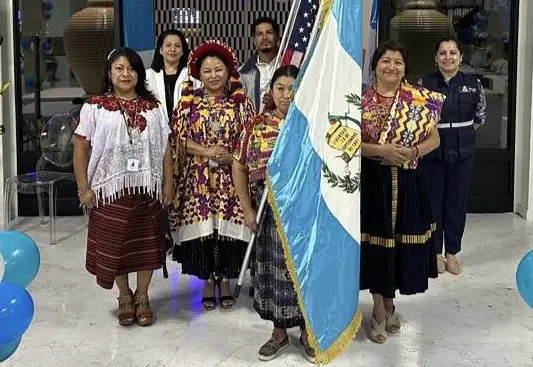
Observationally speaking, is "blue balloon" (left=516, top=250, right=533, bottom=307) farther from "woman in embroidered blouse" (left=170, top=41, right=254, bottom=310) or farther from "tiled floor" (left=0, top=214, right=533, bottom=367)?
"woman in embroidered blouse" (left=170, top=41, right=254, bottom=310)

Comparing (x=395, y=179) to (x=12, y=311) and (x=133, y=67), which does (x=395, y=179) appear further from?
(x=12, y=311)

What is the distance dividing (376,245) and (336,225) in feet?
2.14

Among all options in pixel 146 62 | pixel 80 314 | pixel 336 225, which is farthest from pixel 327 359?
pixel 146 62

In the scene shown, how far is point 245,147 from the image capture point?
3.61m

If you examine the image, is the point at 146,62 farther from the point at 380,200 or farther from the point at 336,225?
the point at 336,225

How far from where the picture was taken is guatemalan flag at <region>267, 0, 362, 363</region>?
10.1 feet

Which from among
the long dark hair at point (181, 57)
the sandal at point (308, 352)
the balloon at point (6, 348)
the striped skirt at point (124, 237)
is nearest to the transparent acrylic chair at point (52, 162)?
the long dark hair at point (181, 57)

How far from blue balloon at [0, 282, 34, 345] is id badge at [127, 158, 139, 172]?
1.28 metres

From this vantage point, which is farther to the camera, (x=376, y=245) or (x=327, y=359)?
(x=376, y=245)

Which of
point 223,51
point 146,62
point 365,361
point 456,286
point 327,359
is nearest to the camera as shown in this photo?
point 327,359

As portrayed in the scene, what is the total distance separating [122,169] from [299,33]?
3.43 ft

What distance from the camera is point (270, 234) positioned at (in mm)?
3504

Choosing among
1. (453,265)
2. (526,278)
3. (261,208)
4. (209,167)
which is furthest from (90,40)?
(526,278)

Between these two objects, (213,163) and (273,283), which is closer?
(273,283)
